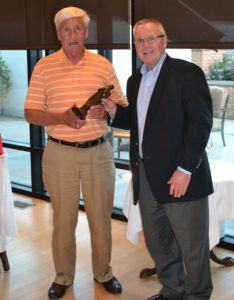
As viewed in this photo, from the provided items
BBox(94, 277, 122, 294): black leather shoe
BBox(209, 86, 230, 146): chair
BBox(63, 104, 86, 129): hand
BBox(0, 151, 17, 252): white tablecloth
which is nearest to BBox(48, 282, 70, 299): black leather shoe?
BBox(94, 277, 122, 294): black leather shoe

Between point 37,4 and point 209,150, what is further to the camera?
point 37,4

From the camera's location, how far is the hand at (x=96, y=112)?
2.37 metres

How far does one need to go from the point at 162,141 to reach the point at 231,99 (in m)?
1.47

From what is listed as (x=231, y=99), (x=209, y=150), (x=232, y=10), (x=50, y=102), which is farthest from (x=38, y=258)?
(x=232, y=10)

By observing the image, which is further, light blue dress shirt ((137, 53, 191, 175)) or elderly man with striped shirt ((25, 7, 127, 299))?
elderly man with striped shirt ((25, 7, 127, 299))

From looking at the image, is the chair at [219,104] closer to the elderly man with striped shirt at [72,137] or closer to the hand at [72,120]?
the elderly man with striped shirt at [72,137]

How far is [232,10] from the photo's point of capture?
9.82 feet

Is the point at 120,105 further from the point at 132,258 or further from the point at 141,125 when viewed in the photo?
the point at 132,258

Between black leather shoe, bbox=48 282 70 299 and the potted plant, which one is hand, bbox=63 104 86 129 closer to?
black leather shoe, bbox=48 282 70 299

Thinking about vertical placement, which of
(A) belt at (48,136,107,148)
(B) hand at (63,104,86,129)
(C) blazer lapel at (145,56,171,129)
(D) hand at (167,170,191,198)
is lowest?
(D) hand at (167,170,191,198)

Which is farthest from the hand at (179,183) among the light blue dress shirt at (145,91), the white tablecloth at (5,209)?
the white tablecloth at (5,209)

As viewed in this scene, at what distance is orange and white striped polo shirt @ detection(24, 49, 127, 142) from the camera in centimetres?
248

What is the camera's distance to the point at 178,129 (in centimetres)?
212

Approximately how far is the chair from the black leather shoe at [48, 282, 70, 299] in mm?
1631
